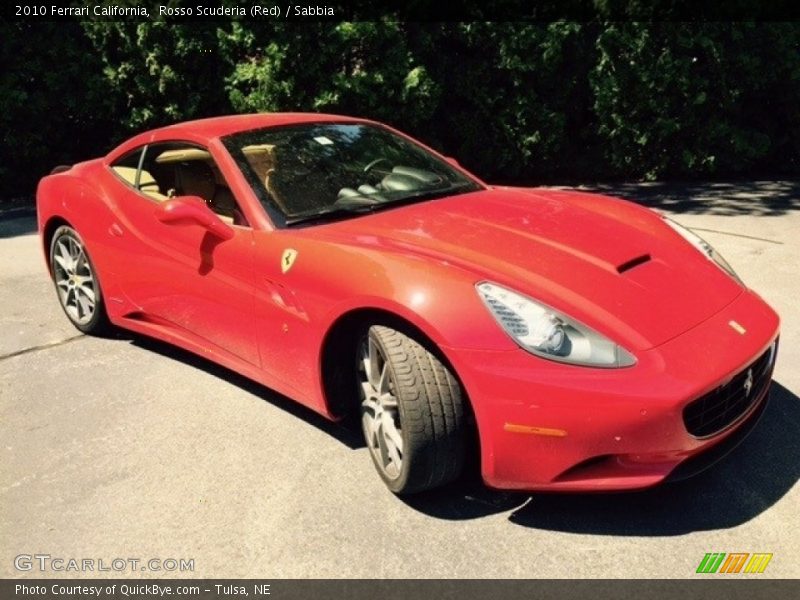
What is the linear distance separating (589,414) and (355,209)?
1486 millimetres

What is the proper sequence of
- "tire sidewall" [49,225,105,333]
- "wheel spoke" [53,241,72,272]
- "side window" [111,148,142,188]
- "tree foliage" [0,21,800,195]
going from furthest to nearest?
1. "tree foliage" [0,21,800,195]
2. "wheel spoke" [53,241,72,272]
3. "tire sidewall" [49,225,105,333]
4. "side window" [111,148,142,188]

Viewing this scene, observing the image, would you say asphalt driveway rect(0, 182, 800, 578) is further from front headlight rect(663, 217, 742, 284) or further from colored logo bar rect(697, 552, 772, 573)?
front headlight rect(663, 217, 742, 284)

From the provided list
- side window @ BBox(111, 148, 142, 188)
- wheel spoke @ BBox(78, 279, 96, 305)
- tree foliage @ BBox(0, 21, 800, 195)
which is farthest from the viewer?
tree foliage @ BBox(0, 21, 800, 195)

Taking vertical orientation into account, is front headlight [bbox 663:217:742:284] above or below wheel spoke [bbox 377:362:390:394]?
above

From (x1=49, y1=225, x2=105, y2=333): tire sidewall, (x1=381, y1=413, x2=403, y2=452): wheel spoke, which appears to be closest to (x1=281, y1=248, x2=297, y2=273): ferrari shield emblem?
(x1=381, y1=413, x2=403, y2=452): wheel spoke

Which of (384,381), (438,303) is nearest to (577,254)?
(438,303)

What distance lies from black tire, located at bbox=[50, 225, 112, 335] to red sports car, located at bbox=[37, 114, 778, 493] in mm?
331

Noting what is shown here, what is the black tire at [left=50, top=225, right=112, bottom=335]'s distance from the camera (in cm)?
452

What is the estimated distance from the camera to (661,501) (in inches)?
110

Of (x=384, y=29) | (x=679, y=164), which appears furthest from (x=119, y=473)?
(x=679, y=164)

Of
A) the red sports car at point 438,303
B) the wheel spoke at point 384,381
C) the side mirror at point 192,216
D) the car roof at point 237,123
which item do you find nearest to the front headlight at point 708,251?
the red sports car at point 438,303

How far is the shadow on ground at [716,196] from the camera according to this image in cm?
848

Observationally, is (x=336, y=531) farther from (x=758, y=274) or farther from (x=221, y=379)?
(x=758, y=274)

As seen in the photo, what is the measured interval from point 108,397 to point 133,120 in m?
7.18
